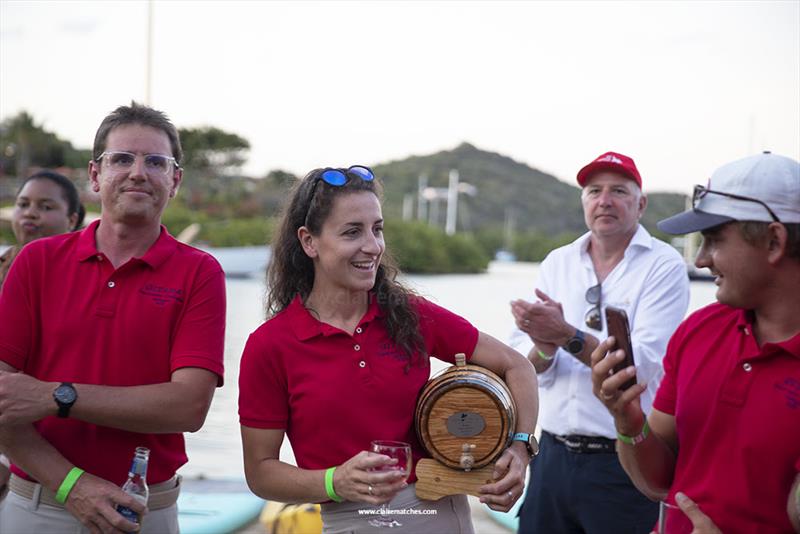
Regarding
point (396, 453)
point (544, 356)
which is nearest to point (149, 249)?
point (396, 453)

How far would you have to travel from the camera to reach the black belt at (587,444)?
3.86m

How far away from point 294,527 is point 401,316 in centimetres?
286

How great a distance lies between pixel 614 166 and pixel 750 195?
77.1 inches

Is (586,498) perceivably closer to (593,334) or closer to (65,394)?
(593,334)

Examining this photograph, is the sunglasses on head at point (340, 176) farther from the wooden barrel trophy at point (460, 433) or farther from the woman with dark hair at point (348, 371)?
the wooden barrel trophy at point (460, 433)

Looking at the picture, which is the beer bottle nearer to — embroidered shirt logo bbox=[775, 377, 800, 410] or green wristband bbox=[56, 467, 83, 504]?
green wristband bbox=[56, 467, 83, 504]

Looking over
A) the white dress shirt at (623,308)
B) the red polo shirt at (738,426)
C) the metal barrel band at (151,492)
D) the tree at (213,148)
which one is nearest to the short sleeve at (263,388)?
the metal barrel band at (151,492)

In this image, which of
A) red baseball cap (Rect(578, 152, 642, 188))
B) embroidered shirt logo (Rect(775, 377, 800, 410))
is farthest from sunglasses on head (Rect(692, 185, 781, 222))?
red baseball cap (Rect(578, 152, 642, 188))

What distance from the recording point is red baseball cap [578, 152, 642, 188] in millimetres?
4129

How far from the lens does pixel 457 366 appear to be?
2.70 meters

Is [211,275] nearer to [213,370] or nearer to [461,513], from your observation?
[213,370]

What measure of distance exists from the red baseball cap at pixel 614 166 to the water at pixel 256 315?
708mm

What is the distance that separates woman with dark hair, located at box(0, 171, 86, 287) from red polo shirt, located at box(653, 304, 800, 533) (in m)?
3.31

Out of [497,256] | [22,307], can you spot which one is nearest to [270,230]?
[22,307]
